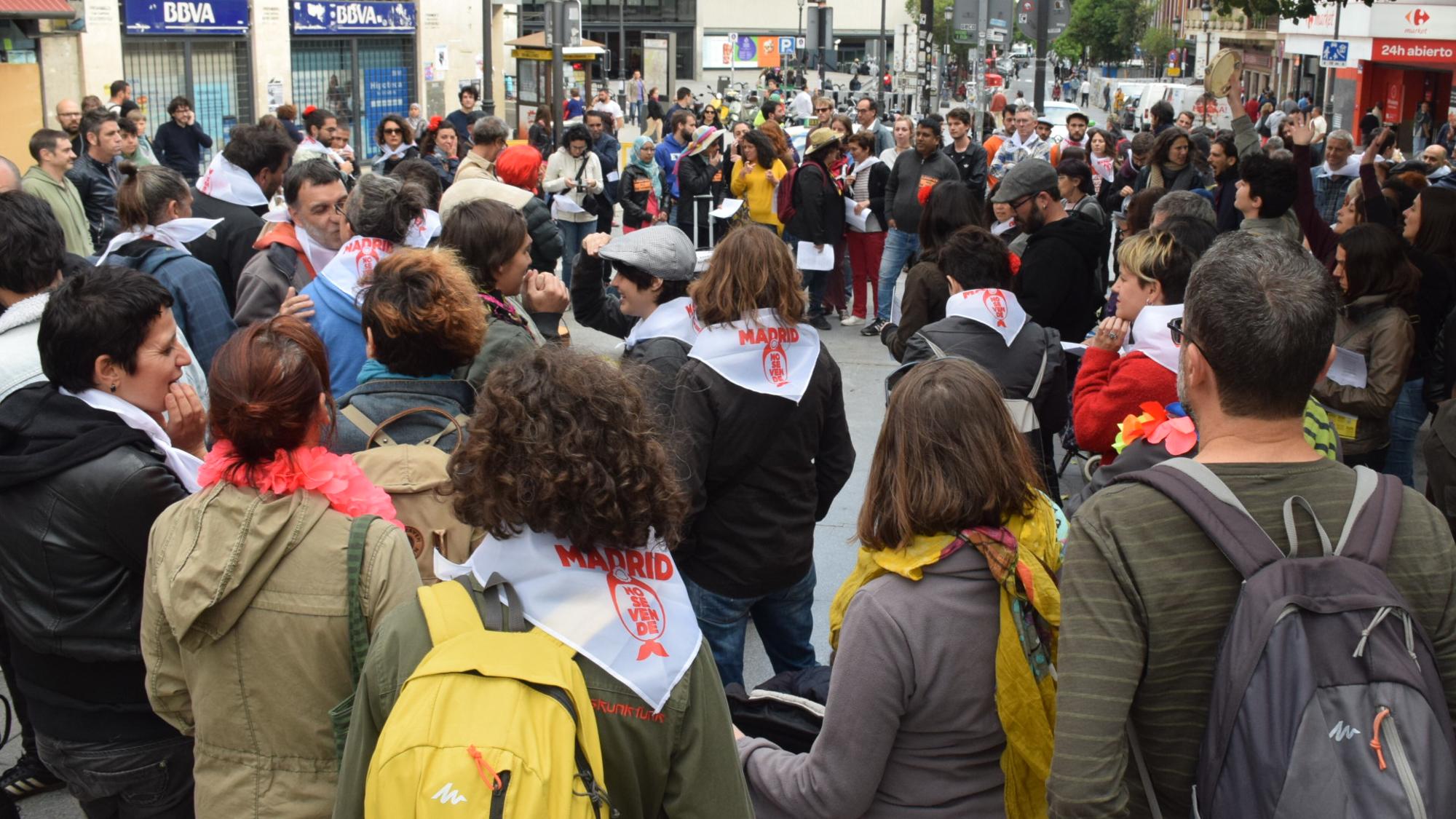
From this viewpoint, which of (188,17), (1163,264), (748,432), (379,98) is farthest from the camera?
(379,98)

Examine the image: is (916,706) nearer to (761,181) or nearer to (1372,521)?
(1372,521)

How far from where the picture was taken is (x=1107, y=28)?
83.2 metres

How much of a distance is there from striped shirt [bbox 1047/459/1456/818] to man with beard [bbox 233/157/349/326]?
12.9 ft

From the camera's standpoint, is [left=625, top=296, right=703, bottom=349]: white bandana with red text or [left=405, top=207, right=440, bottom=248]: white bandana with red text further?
[left=405, top=207, right=440, bottom=248]: white bandana with red text

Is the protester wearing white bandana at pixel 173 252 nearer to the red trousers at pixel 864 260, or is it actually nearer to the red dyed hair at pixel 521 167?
the red dyed hair at pixel 521 167

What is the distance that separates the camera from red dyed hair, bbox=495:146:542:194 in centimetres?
821

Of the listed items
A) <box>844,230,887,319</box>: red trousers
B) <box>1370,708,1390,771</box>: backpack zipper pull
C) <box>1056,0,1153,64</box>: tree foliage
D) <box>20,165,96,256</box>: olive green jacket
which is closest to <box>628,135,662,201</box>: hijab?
<box>844,230,887,319</box>: red trousers

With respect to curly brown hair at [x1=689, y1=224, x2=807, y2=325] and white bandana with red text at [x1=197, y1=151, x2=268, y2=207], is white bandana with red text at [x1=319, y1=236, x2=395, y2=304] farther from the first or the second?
white bandana with red text at [x1=197, y1=151, x2=268, y2=207]

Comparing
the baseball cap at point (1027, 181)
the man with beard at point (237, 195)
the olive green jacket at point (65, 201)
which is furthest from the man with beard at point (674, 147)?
the man with beard at point (237, 195)

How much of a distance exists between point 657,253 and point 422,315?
3.45 feet

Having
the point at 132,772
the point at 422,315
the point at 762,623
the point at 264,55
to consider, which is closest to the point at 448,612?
the point at 132,772

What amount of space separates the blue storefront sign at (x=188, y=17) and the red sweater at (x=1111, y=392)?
22.3m

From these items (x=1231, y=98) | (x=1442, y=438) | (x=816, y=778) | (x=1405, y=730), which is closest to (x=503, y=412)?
(x=816, y=778)

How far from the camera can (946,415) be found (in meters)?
2.53
